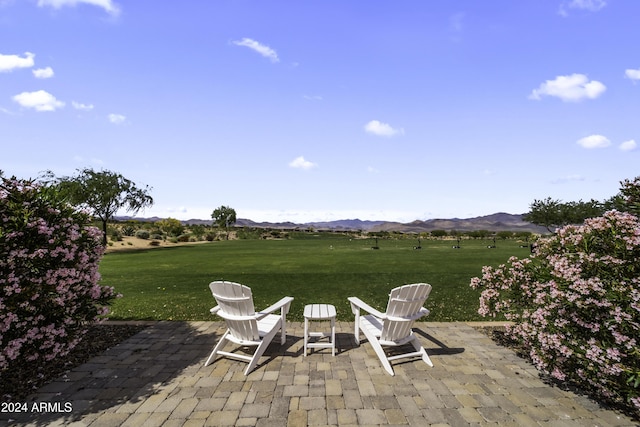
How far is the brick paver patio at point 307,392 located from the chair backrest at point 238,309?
50cm

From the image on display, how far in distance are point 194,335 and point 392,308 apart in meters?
3.83

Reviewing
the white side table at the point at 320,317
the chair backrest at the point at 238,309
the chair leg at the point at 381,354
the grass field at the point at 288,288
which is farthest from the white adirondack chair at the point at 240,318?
the grass field at the point at 288,288

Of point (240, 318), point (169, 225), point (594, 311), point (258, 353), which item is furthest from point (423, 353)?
point (169, 225)

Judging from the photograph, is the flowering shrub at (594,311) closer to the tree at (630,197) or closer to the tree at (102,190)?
the tree at (630,197)

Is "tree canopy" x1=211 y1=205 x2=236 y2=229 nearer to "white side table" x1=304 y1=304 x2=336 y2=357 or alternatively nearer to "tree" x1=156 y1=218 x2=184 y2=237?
"tree" x1=156 y1=218 x2=184 y2=237

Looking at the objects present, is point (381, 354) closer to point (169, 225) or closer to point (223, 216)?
point (169, 225)

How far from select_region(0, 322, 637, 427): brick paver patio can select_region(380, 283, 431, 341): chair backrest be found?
490 millimetres

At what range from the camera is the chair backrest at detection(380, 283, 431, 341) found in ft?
15.1

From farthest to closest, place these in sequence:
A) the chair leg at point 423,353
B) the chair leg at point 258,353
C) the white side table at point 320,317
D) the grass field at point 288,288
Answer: the grass field at point 288,288, the white side table at point 320,317, the chair leg at point 423,353, the chair leg at point 258,353

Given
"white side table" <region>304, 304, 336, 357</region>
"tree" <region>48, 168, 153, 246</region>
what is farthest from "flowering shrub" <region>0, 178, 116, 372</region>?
"tree" <region>48, 168, 153, 246</region>

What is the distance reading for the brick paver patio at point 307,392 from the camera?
3.44 meters

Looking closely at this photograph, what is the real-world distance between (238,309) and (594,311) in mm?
4501

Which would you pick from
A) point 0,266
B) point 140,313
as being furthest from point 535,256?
point 140,313

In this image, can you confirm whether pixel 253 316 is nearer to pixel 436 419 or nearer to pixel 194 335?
pixel 194 335
